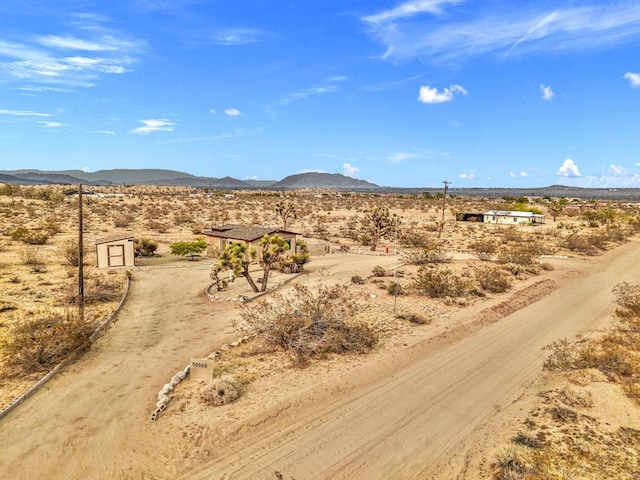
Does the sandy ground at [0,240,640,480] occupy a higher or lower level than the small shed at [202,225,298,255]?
lower

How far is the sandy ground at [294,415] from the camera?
8.99 m

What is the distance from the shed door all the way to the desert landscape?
158 centimetres

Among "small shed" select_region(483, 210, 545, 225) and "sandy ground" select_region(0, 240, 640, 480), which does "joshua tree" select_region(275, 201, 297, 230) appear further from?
"small shed" select_region(483, 210, 545, 225)

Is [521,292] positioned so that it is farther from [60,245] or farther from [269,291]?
[60,245]

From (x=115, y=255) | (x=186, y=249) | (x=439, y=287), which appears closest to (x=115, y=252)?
(x=115, y=255)

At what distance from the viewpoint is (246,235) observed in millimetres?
29781

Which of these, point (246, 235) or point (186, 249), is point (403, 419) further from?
point (186, 249)

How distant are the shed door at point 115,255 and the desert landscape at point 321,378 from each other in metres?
1.58

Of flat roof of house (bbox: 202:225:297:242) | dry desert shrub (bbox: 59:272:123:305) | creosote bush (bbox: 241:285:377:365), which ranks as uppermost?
flat roof of house (bbox: 202:225:297:242)

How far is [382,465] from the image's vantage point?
914cm

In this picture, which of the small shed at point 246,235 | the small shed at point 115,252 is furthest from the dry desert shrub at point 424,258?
the small shed at point 115,252

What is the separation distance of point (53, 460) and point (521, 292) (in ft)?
72.8

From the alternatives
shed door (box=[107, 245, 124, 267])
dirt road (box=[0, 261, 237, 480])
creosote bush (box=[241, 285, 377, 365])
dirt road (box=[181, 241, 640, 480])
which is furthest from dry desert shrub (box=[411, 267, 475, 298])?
shed door (box=[107, 245, 124, 267])

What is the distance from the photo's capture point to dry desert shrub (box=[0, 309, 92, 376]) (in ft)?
42.5
